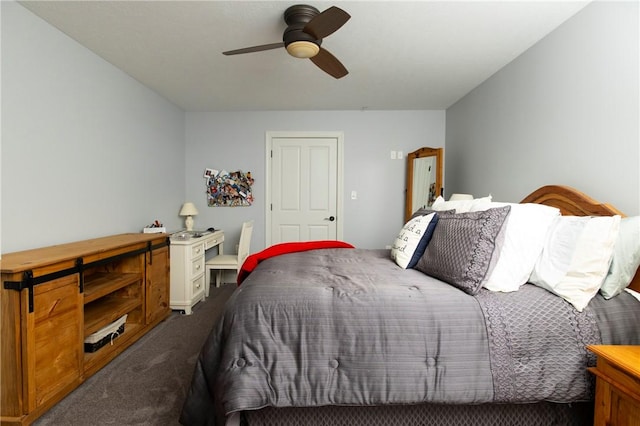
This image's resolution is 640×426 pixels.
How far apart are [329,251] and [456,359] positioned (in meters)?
1.34

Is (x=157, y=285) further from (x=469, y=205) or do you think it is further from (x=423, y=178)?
(x=423, y=178)

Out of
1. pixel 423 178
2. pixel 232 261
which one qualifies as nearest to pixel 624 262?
pixel 423 178

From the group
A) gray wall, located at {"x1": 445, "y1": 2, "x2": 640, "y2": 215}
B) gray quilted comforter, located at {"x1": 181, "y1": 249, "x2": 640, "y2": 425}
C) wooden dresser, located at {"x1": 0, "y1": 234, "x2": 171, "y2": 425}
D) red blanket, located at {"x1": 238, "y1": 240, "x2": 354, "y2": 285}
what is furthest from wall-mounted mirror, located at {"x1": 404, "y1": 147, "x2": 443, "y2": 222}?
wooden dresser, located at {"x1": 0, "y1": 234, "x2": 171, "y2": 425}

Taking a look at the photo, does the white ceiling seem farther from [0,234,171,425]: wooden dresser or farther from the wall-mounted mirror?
[0,234,171,425]: wooden dresser

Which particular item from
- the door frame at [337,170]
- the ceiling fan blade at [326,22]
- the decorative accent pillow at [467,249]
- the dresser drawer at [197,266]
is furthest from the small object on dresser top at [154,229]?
the decorative accent pillow at [467,249]

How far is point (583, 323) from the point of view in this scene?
1.22m

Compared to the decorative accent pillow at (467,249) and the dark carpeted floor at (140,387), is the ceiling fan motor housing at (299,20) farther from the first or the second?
the dark carpeted floor at (140,387)

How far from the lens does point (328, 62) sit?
2.03m

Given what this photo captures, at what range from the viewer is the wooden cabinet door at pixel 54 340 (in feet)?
4.79

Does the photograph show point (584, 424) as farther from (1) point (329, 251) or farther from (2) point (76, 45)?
(2) point (76, 45)

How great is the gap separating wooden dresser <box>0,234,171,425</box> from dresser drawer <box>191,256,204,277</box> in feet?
2.19

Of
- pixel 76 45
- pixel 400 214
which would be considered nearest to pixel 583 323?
pixel 400 214

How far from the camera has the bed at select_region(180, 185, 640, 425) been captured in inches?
46.2

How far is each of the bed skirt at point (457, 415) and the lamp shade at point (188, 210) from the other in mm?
2889
